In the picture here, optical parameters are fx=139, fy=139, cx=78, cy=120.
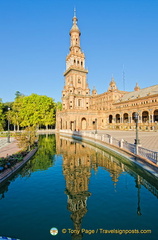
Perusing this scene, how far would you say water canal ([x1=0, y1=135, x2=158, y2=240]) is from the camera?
194 inches

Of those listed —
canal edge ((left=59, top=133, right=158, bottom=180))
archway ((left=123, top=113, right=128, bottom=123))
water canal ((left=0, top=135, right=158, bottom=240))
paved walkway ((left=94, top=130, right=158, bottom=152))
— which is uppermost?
archway ((left=123, top=113, right=128, bottom=123))

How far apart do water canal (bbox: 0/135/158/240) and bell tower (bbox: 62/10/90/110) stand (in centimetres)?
4793

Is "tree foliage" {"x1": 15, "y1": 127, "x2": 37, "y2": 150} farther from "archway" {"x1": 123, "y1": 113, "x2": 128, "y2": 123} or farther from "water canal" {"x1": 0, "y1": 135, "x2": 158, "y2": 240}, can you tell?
"archway" {"x1": 123, "y1": 113, "x2": 128, "y2": 123}

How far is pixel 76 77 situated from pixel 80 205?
187ft

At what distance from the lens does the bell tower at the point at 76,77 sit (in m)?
57.6

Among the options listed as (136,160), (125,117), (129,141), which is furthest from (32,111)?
(136,160)

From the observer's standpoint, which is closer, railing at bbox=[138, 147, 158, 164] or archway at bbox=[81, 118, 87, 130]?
railing at bbox=[138, 147, 158, 164]

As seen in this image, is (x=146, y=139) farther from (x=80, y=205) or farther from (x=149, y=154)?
(x=80, y=205)

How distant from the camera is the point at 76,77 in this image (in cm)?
5894

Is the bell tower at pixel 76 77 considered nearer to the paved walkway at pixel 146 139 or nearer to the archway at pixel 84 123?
the archway at pixel 84 123

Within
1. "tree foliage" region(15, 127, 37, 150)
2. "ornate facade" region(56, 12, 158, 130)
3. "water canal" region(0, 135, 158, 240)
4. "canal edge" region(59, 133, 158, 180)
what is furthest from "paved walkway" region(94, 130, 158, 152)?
"ornate facade" region(56, 12, 158, 130)

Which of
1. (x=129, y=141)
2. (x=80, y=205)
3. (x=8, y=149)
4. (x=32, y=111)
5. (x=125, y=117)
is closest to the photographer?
(x=80, y=205)

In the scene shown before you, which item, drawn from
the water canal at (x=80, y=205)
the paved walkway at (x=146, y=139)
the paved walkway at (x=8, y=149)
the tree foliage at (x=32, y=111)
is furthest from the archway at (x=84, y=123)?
the water canal at (x=80, y=205)

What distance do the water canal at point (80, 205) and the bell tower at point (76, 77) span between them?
157 ft
